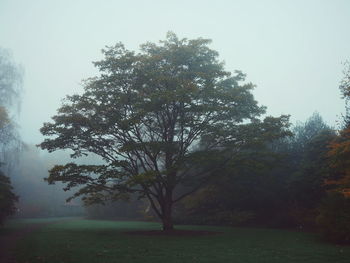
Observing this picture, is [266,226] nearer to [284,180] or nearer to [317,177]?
[284,180]

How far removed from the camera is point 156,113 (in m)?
24.0

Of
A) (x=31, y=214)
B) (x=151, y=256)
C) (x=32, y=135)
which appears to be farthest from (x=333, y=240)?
(x=32, y=135)

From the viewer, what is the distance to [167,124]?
25.3 metres

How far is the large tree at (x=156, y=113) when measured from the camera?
23000 millimetres

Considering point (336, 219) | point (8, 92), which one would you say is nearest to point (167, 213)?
point (336, 219)

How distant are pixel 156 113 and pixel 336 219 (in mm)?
12841

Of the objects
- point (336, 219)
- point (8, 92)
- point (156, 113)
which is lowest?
point (336, 219)

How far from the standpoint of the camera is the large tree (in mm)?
23000

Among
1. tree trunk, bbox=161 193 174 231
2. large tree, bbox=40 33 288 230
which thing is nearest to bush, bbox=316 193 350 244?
large tree, bbox=40 33 288 230

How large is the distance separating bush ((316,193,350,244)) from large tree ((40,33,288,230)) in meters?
5.99

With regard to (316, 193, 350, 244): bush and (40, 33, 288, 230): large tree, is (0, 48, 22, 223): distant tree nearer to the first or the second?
(40, 33, 288, 230): large tree

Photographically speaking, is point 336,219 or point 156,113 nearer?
point 336,219

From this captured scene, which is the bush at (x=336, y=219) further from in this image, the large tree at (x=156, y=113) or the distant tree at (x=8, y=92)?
the distant tree at (x=8, y=92)

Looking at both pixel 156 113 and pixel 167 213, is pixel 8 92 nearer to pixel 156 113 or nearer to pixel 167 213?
pixel 156 113
